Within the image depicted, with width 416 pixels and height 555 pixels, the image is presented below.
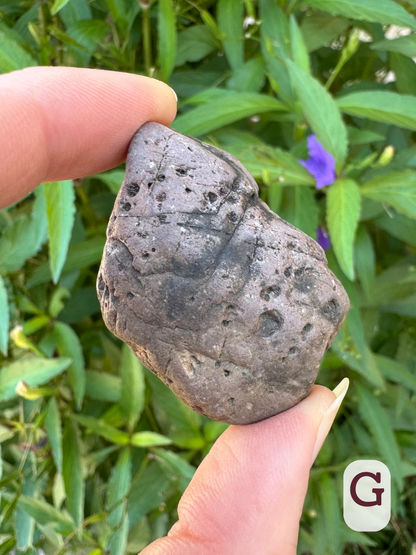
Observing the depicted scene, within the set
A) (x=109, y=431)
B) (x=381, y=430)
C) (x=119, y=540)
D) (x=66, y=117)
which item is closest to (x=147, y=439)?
(x=109, y=431)

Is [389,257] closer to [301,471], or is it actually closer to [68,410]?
[301,471]

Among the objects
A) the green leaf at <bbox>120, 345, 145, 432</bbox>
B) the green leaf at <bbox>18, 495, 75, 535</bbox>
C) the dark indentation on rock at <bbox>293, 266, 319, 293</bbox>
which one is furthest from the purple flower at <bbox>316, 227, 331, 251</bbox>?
the green leaf at <bbox>18, 495, 75, 535</bbox>

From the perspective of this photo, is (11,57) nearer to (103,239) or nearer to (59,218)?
(59,218)

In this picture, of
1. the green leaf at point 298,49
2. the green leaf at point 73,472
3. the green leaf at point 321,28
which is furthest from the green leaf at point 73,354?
the green leaf at point 321,28

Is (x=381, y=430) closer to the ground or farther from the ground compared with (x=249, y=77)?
closer to the ground

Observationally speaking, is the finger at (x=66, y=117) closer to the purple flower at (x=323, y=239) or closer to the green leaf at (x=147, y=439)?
the purple flower at (x=323, y=239)

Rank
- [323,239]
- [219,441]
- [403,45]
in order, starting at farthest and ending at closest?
1. [323,239]
2. [403,45]
3. [219,441]
